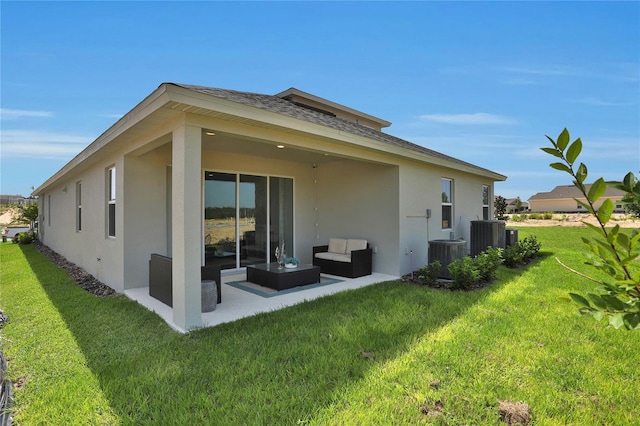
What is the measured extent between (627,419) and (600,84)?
24.1 ft

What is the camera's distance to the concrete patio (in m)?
5.00

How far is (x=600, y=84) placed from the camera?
7199 mm

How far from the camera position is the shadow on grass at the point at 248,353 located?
281 centimetres

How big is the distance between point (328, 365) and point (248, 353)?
3.10 ft

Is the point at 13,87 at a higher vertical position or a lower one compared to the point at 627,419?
higher

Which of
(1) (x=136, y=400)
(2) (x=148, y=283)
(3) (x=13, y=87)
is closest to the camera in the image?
(1) (x=136, y=400)

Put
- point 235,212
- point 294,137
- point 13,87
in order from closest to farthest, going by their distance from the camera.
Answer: point 294,137
point 235,212
point 13,87

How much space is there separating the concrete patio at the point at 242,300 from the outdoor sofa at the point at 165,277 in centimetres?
13

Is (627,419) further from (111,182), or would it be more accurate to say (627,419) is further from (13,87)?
(13,87)

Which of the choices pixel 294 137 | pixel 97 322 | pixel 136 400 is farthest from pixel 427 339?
pixel 97 322

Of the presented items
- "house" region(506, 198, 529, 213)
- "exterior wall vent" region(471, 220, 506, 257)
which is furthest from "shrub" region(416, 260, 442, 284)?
"house" region(506, 198, 529, 213)

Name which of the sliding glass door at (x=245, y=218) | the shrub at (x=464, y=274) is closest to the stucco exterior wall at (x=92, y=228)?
the sliding glass door at (x=245, y=218)

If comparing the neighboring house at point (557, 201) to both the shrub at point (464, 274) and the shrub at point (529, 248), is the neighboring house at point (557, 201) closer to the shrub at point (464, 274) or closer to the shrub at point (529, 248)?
the shrub at point (529, 248)

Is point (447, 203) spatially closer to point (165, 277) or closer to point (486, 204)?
point (486, 204)
